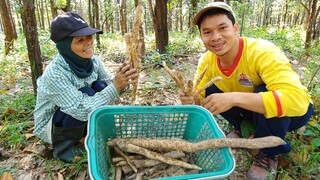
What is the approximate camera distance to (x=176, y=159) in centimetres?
161

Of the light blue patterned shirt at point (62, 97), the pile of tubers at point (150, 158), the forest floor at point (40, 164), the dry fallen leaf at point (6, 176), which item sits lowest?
the forest floor at point (40, 164)

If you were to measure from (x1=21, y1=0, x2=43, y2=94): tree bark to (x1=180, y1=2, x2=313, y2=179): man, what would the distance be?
169cm

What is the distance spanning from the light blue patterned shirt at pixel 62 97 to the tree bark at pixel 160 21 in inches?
128

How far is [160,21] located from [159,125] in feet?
12.0

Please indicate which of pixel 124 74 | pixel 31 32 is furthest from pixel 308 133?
pixel 31 32

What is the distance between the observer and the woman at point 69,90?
1.81 metres

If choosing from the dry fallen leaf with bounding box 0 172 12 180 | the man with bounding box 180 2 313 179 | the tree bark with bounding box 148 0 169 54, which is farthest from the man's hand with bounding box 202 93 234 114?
the tree bark with bounding box 148 0 169 54

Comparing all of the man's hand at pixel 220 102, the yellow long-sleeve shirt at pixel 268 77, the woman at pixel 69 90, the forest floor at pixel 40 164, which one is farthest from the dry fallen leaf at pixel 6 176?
the yellow long-sleeve shirt at pixel 268 77

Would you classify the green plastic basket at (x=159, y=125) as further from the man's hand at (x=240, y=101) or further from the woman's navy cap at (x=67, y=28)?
the woman's navy cap at (x=67, y=28)

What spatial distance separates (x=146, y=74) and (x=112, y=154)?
2.62 meters

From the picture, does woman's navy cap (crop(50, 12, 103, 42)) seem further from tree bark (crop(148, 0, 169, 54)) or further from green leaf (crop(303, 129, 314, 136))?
tree bark (crop(148, 0, 169, 54))

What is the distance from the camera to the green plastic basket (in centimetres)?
A: 148

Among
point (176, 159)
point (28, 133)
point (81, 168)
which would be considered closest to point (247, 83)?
point (176, 159)

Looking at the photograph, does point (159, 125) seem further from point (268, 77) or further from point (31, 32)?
point (31, 32)
